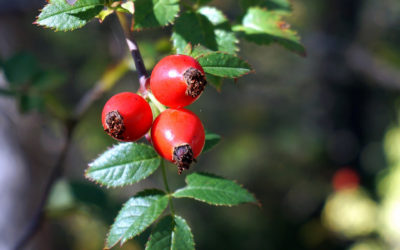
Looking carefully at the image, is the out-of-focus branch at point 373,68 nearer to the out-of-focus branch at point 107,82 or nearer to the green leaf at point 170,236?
the out-of-focus branch at point 107,82

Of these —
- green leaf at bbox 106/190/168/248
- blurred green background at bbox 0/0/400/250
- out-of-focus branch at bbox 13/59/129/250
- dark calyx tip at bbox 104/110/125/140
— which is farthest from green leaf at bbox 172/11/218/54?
blurred green background at bbox 0/0/400/250

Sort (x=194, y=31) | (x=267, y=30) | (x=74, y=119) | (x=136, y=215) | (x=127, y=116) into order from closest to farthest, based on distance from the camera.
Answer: (x=127, y=116), (x=136, y=215), (x=194, y=31), (x=267, y=30), (x=74, y=119)

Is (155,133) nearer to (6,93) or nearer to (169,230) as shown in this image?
(169,230)

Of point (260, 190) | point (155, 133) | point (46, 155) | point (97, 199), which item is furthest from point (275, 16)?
point (260, 190)

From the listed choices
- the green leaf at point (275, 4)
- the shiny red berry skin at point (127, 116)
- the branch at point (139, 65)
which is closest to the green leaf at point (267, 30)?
the green leaf at point (275, 4)

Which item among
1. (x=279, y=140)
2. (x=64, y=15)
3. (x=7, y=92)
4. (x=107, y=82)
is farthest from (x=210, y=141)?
(x=279, y=140)

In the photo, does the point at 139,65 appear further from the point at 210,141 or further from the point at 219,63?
the point at 210,141

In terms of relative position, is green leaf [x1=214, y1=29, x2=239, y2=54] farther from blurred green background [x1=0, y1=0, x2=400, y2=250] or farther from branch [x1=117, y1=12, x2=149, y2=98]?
blurred green background [x1=0, y1=0, x2=400, y2=250]
